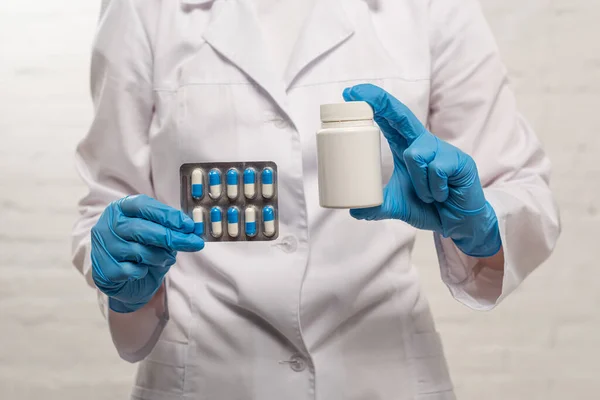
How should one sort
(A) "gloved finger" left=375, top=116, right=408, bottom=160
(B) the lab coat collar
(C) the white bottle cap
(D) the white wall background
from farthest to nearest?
(D) the white wall background < (B) the lab coat collar < (A) "gloved finger" left=375, top=116, right=408, bottom=160 < (C) the white bottle cap

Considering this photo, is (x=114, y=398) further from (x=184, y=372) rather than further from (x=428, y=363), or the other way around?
(x=428, y=363)

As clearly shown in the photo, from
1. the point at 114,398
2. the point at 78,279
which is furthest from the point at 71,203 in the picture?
the point at 114,398

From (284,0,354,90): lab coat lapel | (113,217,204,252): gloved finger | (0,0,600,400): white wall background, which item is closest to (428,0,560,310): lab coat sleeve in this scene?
(284,0,354,90): lab coat lapel

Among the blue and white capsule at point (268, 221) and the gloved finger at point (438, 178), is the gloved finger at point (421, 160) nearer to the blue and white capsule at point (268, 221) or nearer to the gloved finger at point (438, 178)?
the gloved finger at point (438, 178)

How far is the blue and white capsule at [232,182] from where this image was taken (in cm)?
82

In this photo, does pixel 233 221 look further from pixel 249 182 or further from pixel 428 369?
pixel 428 369

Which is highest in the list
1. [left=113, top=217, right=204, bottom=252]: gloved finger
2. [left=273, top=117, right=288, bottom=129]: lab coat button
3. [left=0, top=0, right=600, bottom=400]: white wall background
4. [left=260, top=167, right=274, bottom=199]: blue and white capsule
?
[left=273, top=117, right=288, bottom=129]: lab coat button

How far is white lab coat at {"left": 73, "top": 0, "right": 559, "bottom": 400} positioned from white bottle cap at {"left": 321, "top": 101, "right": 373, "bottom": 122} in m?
0.20

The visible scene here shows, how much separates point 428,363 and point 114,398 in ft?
3.05

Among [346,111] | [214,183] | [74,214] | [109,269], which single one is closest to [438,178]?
[346,111]

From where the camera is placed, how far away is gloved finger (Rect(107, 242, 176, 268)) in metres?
0.83

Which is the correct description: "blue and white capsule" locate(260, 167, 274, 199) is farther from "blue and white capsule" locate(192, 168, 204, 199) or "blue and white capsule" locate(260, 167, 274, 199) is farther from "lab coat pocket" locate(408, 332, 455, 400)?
"lab coat pocket" locate(408, 332, 455, 400)

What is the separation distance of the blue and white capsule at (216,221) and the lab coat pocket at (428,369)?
31cm

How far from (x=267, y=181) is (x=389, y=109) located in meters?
0.15
